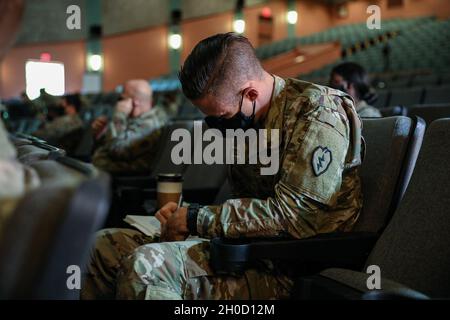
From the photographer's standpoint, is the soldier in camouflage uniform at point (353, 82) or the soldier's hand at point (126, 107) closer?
the soldier in camouflage uniform at point (353, 82)

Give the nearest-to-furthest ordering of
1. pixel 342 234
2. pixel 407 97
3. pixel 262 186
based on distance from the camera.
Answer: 1. pixel 342 234
2. pixel 262 186
3. pixel 407 97

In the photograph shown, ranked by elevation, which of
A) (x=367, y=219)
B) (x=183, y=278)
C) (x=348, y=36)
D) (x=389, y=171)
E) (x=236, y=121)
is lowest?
(x=183, y=278)

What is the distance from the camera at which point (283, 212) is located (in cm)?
106

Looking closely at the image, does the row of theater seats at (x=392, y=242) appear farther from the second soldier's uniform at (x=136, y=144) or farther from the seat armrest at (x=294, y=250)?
the second soldier's uniform at (x=136, y=144)

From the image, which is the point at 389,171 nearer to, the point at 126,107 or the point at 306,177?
the point at 306,177

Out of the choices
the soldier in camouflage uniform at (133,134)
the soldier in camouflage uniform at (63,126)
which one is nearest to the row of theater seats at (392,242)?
the soldier in camouflage uniform at (133,134)

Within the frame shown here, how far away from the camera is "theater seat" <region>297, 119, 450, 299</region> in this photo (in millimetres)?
919

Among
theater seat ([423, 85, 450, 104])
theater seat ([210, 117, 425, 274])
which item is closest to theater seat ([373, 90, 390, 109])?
theater seat ([423, 85, 450, 104])

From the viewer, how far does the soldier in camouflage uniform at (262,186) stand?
1.06 meters

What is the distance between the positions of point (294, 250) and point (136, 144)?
1948 mm

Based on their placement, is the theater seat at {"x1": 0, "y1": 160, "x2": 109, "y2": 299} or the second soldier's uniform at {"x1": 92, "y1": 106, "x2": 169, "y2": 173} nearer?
the theater seat at {"x1": 0, "y1": 160, "x2": 109, "y2": 299}

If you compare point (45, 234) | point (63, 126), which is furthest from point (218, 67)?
point (63, 126)

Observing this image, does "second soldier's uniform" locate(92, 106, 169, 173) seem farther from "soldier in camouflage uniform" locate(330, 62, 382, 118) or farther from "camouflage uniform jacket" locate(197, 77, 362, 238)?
"camouflage uniform jacket" locate(197, 77, 362, 238)
